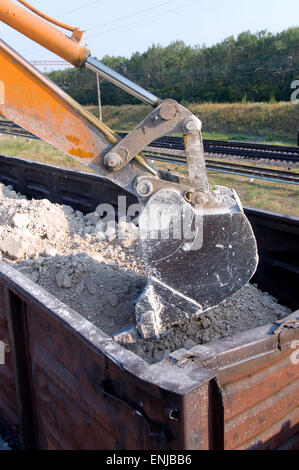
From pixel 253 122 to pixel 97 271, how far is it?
817 inches

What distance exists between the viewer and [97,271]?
3650 millimetres

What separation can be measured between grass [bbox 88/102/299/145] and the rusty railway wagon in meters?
17.3

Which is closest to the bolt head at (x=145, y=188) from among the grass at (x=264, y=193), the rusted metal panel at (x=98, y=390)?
the rusted metal panel at (x=98, y=390)

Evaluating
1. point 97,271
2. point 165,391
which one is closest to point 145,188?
point 97,271

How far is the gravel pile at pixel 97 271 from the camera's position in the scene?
2963 millimetres

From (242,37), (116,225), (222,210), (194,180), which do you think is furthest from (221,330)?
(242,37)

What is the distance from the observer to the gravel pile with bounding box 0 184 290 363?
296cm

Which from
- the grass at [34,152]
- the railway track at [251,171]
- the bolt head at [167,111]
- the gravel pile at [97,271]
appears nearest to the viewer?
the bolt head at [167,111]

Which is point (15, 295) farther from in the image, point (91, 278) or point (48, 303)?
point (91, 278)

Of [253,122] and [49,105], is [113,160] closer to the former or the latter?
[49,105]

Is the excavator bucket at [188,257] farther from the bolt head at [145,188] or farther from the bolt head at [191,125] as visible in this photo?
the bolt head at [191,125]

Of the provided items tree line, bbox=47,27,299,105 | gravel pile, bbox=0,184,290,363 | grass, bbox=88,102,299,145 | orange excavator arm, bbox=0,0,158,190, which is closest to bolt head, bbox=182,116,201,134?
orange excavator arm, bbox=0,0,158,190

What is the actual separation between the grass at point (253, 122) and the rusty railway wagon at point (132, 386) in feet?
56.8

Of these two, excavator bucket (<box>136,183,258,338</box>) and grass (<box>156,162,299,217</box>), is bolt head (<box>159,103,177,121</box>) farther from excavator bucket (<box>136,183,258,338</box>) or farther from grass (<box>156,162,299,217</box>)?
grass (<box>156,162,299,217</box>)
